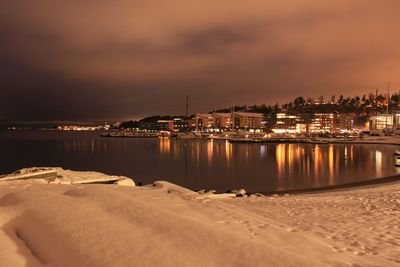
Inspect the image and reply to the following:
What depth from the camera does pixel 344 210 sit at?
48.2ft

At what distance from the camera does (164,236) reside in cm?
748

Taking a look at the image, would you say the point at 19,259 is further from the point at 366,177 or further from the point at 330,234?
the point at 366,177

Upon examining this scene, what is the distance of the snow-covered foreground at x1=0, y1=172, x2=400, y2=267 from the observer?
6.52 meters

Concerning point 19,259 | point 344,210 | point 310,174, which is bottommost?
point 310,174

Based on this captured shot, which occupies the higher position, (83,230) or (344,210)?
(83,230)

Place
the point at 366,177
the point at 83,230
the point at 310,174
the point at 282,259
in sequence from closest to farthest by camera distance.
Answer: the point at 282,259, the point at 83,230, the point at 366,177, the point at 310,174

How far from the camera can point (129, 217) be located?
348 inches

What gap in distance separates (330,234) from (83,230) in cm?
658

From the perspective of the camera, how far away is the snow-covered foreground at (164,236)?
6516 mm

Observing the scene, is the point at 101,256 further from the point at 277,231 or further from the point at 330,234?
the point at 330,234

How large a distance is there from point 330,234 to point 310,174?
36.9 m

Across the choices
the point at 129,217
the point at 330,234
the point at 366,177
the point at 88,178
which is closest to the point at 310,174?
the point at 366,177

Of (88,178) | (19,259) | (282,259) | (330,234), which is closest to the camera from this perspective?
(282,259)

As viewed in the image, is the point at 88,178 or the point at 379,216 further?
the point at 88,178
